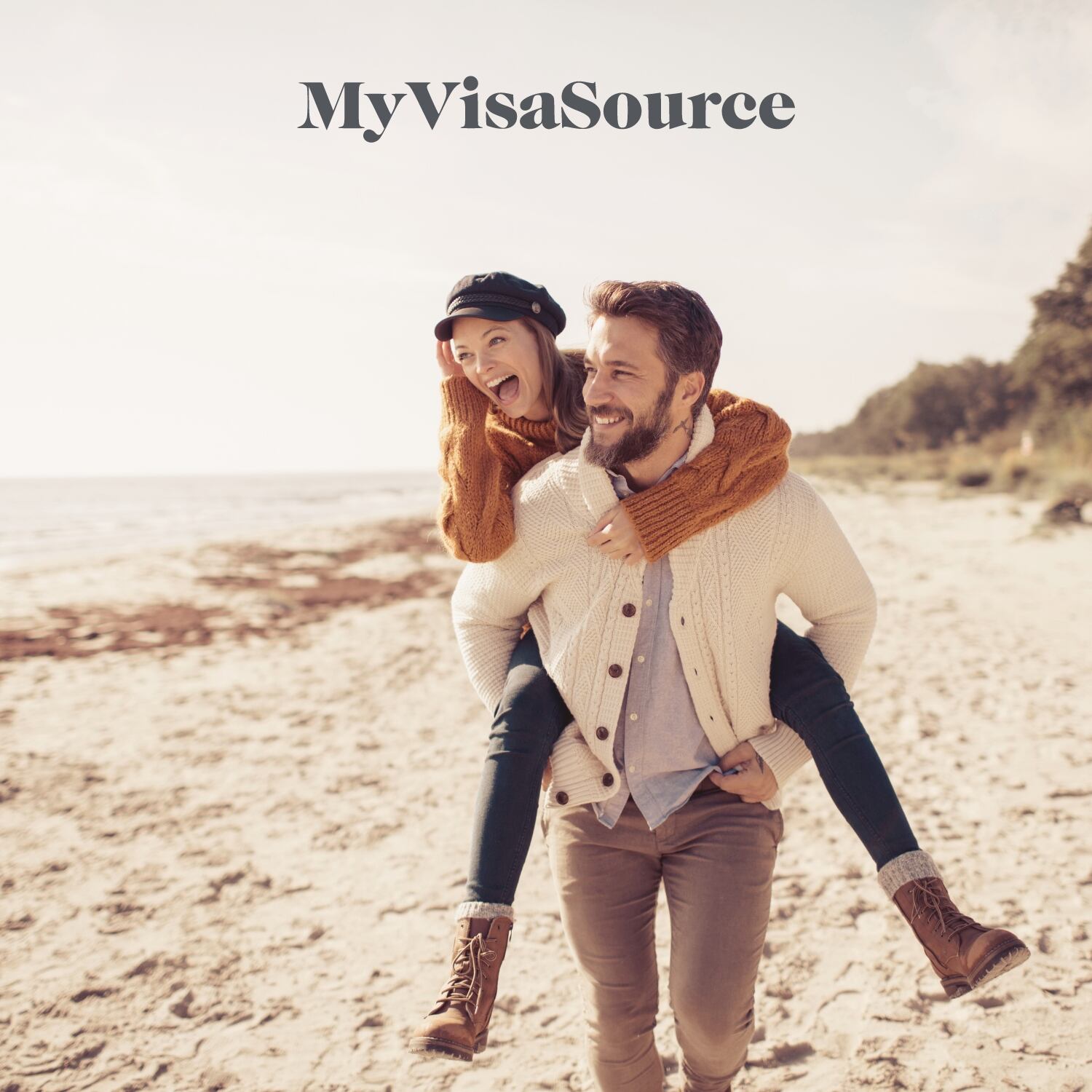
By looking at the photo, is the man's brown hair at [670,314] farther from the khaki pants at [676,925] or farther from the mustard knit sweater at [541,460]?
the khaki pants at [676,925]

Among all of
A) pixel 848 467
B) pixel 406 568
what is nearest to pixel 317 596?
pixel 406 568

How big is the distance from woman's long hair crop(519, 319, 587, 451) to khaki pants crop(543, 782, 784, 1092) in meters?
1.08

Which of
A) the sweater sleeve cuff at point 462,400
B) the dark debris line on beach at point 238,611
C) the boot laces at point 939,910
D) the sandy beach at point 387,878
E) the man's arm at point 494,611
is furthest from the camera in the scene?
the dark debris line on beach at point 238,611

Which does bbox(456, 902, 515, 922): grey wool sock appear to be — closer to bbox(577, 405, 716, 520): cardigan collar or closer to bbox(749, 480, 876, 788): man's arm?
bbox(749, 480, 876, 788): man's arm

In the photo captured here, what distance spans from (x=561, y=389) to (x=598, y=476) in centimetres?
→ 42

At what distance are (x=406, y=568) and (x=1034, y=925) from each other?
14.0 metres

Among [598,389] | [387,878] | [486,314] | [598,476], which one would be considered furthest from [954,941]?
[387,878]

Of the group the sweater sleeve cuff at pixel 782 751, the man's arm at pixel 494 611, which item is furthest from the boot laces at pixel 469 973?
the sweater sleeve cuff at pixel 782 751

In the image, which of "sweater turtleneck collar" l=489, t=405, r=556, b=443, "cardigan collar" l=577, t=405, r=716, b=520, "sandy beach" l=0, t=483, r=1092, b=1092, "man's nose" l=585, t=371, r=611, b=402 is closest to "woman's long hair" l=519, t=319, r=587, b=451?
"sweater turtleneck collar" l=489, t=405, r=556, b=443

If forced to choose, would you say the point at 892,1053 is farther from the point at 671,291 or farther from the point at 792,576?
the point at 671,291

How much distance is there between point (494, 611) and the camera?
2602mm

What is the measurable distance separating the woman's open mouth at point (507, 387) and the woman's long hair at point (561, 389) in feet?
0.32

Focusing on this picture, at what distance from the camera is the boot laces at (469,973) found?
2.04 metres

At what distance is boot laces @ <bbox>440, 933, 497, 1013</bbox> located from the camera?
204cm
